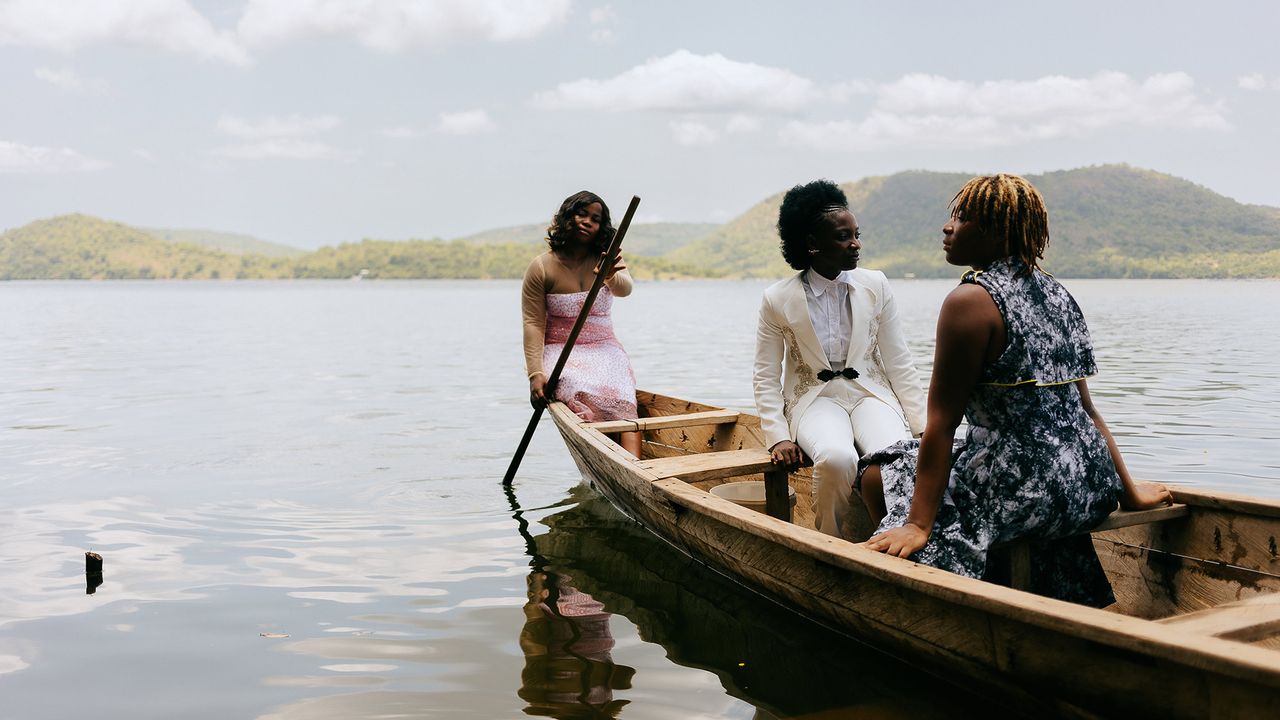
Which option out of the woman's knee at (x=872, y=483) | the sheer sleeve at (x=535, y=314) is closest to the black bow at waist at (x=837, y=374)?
the woman's knee at (x=872, y=483)

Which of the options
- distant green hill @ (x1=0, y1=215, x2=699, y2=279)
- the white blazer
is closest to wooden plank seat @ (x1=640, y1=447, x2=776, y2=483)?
the white blazer

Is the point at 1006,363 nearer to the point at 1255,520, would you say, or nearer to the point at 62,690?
the point at 1255,520

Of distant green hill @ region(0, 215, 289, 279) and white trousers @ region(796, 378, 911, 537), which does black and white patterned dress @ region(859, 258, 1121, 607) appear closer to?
white trousers @ region(796, 378, 911, 537)

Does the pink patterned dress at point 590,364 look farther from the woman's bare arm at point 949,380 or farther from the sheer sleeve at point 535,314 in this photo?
the woman's bare arm at point 949,380

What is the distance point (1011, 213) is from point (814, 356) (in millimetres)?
1580

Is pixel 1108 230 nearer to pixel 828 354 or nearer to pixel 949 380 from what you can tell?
pixel 828 354

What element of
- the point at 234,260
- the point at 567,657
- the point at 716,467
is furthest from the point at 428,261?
the point at 567,657

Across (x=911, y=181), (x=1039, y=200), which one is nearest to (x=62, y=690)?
(x=1039, y=200)

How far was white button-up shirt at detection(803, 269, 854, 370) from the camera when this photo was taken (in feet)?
14.3

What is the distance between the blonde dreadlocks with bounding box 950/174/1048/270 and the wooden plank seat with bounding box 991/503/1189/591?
0.93 meters

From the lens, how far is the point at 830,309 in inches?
172

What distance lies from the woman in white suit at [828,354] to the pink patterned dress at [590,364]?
7.07 ft

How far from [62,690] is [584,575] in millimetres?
2424

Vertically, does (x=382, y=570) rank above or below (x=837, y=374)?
below
